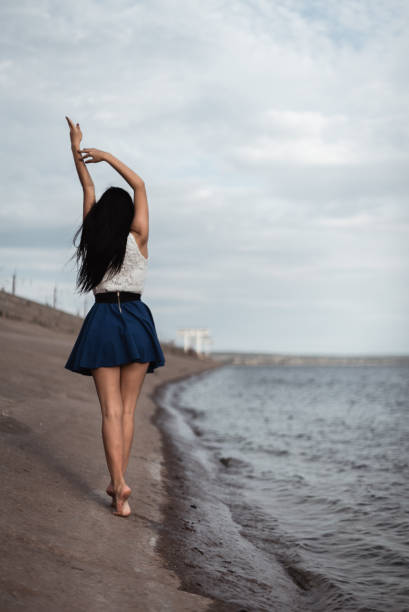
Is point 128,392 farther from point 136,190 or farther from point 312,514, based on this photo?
point 312,514

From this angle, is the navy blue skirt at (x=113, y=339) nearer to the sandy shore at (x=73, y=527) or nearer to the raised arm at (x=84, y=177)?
the raised arm at (x=84, y=177)

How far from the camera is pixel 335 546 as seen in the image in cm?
458

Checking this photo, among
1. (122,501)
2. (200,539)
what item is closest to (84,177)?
(122,501)

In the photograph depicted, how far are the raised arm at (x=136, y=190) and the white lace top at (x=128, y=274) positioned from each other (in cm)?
7

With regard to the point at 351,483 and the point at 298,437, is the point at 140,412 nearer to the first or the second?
the point at 298,437

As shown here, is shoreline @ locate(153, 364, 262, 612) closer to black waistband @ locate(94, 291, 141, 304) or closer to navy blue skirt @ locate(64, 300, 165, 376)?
navy blue skirt @ locate(64, 300, 165, 376)

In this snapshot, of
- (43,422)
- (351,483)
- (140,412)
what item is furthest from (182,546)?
(140,412)

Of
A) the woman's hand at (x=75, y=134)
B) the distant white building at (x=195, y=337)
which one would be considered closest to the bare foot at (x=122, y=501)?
the woman's hand at (x=75, y=134)

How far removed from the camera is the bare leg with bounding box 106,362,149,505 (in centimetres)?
375

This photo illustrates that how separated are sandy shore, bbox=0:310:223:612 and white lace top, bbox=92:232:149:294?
146 centimetres

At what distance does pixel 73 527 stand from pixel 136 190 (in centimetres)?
216

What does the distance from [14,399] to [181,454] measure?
2395 mm

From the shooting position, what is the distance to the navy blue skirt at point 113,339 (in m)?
3.60

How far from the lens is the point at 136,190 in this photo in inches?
148
